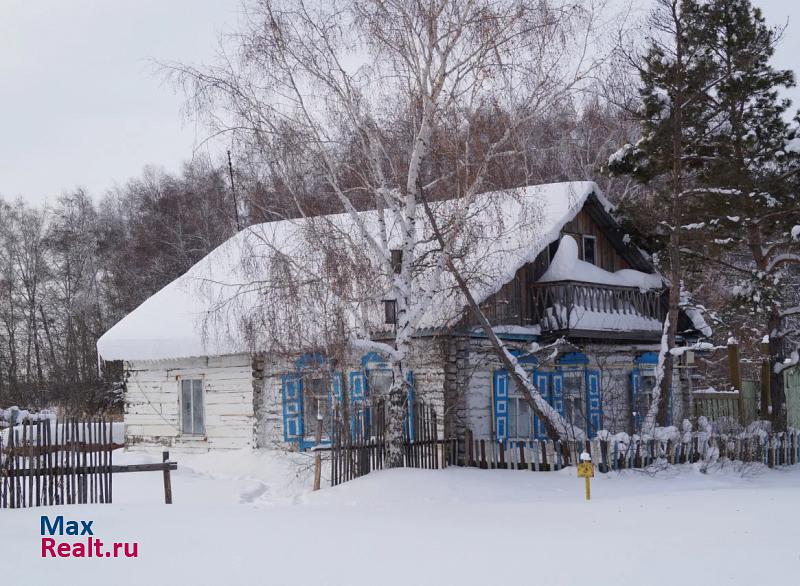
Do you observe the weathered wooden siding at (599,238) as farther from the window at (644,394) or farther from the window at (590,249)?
the window at (644,394)

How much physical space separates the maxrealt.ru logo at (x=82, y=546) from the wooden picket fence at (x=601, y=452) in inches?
320

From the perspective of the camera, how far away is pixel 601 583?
28.0 feet

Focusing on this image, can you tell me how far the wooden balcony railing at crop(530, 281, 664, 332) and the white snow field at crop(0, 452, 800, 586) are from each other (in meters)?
4.04

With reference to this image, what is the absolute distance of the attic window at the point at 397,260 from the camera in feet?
53.9

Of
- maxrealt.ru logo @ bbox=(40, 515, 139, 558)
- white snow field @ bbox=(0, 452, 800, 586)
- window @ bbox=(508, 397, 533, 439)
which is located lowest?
white snow field @ bbox=(0, 452, 800, 586)

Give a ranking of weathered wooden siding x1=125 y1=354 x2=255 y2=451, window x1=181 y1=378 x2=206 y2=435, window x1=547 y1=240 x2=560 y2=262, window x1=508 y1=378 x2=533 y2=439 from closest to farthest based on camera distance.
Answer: window x1=508 y1=378 x2=533 y2=439 → window x1=547 y1=240 x2=560 y2=262 → weathered wooden siding x1=125 y1=354 x2=255 y2=451 → window x1=181 y1=378 x2=206 y2=435

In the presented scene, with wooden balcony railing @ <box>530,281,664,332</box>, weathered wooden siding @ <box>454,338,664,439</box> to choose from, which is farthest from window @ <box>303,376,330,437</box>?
wooden balcony railing @ <box>530,281,664,332</box>

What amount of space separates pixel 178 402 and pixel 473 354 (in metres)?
7.59

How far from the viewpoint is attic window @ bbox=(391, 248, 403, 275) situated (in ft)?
53.9

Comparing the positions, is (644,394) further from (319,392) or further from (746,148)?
(319,392)

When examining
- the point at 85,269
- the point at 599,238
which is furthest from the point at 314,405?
the point at 85,269

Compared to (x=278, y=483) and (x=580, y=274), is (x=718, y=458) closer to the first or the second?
(x=580, y=274)

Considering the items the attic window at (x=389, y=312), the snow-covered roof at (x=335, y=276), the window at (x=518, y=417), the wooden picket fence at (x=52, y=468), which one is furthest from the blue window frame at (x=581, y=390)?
the wooden picket fence at (x=52, y=468)

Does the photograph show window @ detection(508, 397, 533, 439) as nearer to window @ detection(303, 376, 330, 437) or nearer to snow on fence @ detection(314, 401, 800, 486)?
snow on fence @ detection(314, 401, 800, 486)
